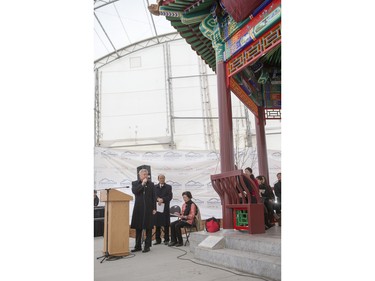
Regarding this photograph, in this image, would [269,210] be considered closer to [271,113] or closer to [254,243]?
[254,243]

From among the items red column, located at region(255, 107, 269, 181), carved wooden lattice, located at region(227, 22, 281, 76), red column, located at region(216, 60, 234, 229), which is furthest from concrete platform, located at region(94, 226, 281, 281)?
red column, located at region(255, 107, 269, 181)

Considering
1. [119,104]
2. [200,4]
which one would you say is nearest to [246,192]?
[200,4]

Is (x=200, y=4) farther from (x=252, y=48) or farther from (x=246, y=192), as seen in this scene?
(x=246, y=192)

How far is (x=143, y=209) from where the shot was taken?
552 cm

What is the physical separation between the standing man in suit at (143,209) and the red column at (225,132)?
1.46 metres

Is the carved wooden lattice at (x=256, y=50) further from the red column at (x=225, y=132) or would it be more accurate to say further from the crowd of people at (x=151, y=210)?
the crowd of people at (x=151, y=210)

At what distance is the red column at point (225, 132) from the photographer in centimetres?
469

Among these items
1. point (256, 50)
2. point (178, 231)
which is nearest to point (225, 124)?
point (256, 50)

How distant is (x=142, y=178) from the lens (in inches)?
220

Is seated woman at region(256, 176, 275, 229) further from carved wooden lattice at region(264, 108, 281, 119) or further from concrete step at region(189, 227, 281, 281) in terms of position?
carved wooden lattice at region(264, 108, 281, 119)

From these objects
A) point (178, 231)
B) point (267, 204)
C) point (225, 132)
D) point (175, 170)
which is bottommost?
point (178, 231)

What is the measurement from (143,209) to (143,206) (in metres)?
0.09

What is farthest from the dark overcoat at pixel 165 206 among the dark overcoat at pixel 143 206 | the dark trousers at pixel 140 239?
the dark trousers at pixel 140 239

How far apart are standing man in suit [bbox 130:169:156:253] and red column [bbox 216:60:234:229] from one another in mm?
1464
